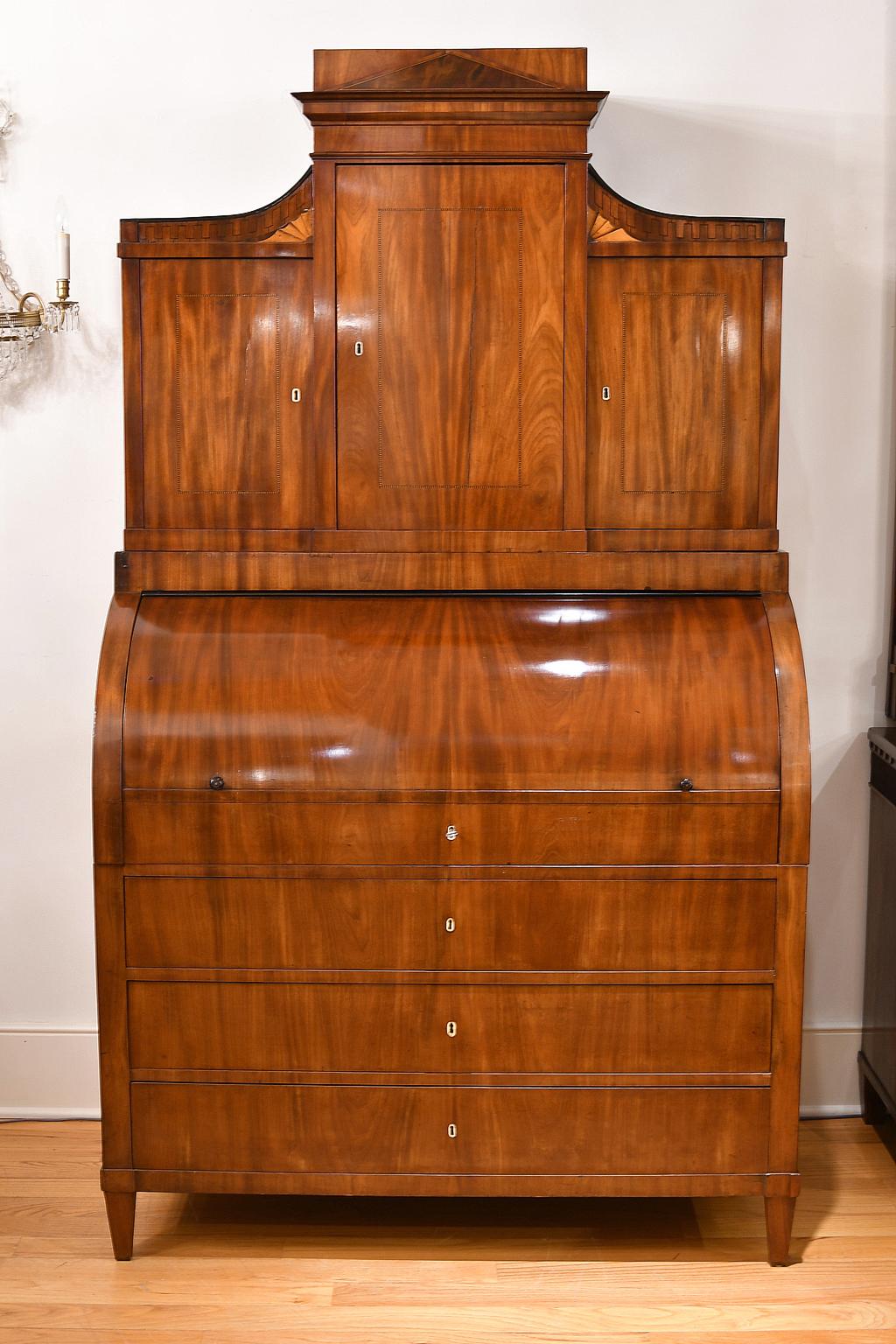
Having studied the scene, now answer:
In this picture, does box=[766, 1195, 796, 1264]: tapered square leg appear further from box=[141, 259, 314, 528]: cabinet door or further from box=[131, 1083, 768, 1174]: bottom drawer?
box=[141, 259, 314, 528]: cabinet door

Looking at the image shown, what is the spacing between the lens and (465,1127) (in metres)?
2.34

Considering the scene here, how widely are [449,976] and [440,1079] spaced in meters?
0.20

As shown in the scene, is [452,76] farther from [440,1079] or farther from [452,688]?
[440,1079]

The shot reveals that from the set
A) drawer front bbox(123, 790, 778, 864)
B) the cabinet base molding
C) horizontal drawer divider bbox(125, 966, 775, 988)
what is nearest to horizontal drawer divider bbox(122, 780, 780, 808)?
drawer front bbox(123, 790, 778, 864)

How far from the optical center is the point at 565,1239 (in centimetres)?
250

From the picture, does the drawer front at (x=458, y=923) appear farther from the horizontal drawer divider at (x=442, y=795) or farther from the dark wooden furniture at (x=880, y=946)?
the dark wooden furniture at (x=880, y=946)

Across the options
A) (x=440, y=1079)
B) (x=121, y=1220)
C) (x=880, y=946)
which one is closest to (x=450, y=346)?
(x=440, y=1079)

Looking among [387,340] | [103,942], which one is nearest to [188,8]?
[387,340]

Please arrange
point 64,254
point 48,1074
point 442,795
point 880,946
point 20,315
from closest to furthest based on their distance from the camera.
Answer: point 442,795
point 64,254
point 20,315
point 880,946
point 48,1074

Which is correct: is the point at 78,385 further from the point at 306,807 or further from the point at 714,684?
the point at 714,684

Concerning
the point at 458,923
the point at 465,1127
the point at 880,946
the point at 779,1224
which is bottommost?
the point at 779,1224

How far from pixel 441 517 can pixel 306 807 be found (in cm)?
61

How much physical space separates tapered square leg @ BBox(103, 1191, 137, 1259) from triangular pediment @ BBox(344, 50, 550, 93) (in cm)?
213

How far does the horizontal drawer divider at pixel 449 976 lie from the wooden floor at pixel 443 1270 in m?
0.58
